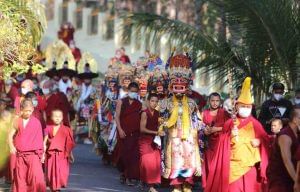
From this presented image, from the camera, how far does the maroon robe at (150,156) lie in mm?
15711

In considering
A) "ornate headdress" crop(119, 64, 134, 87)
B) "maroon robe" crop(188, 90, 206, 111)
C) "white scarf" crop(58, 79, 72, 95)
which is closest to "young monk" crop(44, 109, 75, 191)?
"maroon robe" crop(188, 90, 206, 111)

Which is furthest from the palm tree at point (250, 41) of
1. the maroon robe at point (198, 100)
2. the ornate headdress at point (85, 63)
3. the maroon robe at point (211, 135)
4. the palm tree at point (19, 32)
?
the ornate headdress at point (85, 63)

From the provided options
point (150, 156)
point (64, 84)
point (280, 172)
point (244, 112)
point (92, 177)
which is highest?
point (64, 84)

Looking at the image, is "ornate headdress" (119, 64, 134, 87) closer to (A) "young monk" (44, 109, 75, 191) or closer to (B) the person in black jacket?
(B) the person in black jacket

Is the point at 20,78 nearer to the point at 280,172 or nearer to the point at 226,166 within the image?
the point at 226,166

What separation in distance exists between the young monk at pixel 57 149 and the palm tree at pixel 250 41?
10.1 feet

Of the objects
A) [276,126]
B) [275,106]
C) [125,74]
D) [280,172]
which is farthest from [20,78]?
[280,172]

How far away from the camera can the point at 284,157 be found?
10875mm

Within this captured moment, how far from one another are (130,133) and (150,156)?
159 centimetres

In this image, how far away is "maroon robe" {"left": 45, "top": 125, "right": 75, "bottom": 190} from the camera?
14898mm

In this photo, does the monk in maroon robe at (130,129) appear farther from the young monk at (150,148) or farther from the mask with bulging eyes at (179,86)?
the mask with bulging eyes at (179,86)

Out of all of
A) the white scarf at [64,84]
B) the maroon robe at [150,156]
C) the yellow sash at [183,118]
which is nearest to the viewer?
the yellow sash at [183,118]

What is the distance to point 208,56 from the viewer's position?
1728 centimetres

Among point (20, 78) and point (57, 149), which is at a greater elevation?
point (20, 78)
